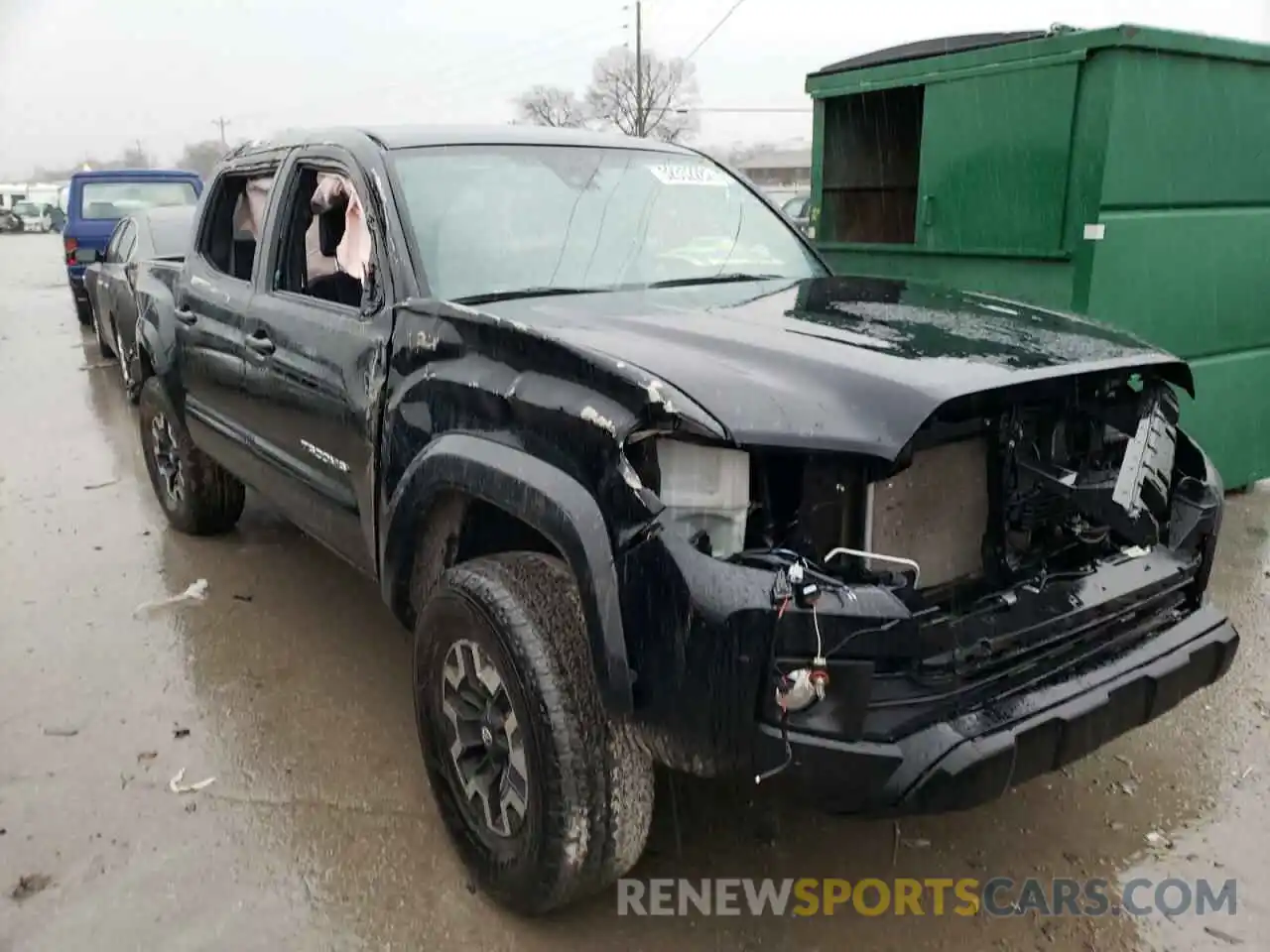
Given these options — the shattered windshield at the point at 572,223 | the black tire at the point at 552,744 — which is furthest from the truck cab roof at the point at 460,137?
the black tire at the point at 552,744

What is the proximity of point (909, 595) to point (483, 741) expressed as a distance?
113 cm

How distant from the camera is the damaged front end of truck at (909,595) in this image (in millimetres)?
1990

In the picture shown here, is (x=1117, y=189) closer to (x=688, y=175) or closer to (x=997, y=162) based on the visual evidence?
(x=997, y=162)

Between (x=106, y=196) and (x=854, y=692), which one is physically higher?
(x=106, y=196)

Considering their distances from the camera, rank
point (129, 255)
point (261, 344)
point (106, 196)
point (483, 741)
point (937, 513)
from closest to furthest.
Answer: point (937, 513), point (483, 741), point (261, 344), point (129, 255), point (106, 196)

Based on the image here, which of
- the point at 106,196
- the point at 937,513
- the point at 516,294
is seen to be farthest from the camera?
the point at 106,196

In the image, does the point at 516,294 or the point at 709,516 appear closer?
the point at 709,516

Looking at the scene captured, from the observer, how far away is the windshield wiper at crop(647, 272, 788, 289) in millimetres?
3229

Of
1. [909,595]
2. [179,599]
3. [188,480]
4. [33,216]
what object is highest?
[909,595]

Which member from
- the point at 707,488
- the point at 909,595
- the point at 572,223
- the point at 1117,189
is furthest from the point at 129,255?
the point at 909,595

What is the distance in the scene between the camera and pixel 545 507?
7.31ft

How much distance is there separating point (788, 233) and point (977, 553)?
1.89 meters

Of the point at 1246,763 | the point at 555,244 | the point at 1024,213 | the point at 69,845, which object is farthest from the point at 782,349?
the point at 1024,213

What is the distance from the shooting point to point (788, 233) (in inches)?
156
